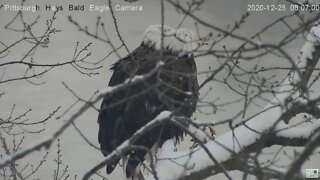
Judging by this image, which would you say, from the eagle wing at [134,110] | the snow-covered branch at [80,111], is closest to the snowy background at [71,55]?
the eagle wing at [134,110]

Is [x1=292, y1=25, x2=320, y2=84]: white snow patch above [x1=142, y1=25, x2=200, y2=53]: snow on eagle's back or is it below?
below

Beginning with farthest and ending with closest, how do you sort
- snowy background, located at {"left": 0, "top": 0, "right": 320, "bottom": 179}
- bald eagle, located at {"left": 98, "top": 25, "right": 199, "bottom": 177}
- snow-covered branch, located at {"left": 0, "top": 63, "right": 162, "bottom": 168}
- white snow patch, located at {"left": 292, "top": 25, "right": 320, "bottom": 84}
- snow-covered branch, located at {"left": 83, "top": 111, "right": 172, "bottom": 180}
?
snowy background, located at {"left": 0, "top": 0, "right": 320, "bottom": 179} → bald eagle, located at {"left": 98, "top": 25, "right": 199, "bottom": 177} → white snow patch, located at {"left": 292, "top": 25, "right": 320, "bottom": 84} → snow-covered branch, located at {"left": 83, "top": 111, "right": 172, "bottom": 180} → snow-covered branch, located at {"left": 0, "top": 63, "right": 162, "bottom": 168}

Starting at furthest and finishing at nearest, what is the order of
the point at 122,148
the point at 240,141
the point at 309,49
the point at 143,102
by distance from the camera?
1. the point at 143,102
2. the point at 309,49
3. the point at 240,141
4. the point at 122,148

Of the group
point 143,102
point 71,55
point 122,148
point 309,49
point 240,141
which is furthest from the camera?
point 71,55

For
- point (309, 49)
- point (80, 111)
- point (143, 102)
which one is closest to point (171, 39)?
point (143, 102)

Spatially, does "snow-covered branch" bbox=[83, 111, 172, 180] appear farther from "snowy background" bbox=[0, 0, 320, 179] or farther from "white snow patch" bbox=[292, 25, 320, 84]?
"snowy background" bbox=[0, 0, 320, 179]

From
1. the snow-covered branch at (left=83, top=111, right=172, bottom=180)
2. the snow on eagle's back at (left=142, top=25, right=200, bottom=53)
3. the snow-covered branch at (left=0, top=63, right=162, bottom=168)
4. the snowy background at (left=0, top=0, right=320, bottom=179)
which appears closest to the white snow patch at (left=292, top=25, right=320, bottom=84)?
the snow on eagle's back at (left=142, top=25, right=200, bottom=53)

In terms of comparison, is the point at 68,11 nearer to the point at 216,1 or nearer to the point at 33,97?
the point at 33,97

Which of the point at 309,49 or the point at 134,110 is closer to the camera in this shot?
the point at 309,49

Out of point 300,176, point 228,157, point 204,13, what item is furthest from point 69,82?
point 300,176

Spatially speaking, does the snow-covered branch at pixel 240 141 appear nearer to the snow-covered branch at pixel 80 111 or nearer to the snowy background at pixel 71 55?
the snow-covered branch at pixel 80 111

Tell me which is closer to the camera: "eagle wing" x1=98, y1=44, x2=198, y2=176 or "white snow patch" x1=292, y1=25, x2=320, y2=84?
"white snow patch" x1=292, y1=25, x2=320, y2=84

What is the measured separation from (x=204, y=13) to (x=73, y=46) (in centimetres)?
102

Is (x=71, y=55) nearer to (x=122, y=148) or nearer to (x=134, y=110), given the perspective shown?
(x=134, y=110)
